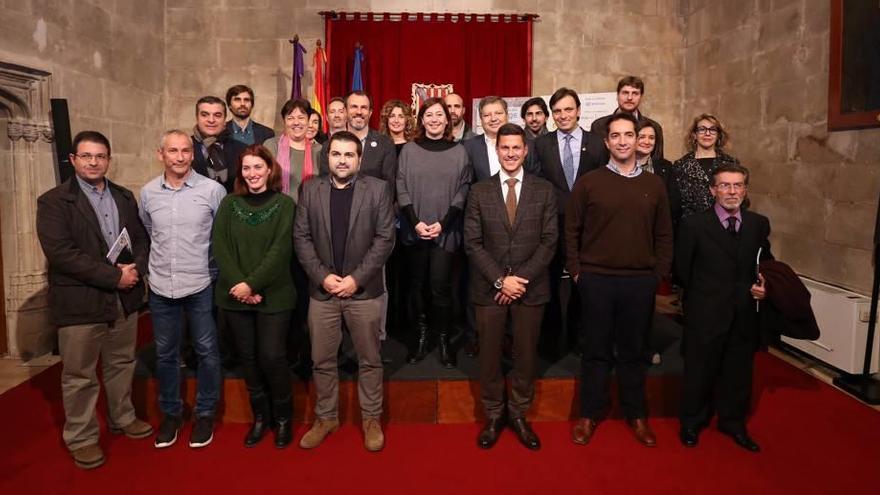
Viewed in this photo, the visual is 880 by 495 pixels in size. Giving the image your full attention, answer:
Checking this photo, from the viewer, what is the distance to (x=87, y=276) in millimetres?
2816

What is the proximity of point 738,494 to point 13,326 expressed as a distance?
5.23 meters

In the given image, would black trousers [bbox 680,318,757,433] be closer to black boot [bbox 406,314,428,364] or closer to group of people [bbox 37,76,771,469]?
group of people [bbox 37,76,771,469]

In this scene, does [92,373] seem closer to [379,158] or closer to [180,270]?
[180,270]

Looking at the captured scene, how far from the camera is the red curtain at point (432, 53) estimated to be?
22.1 feet

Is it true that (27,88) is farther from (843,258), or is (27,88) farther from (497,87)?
(843,258)

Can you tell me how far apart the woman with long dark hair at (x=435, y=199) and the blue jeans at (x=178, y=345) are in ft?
3.96

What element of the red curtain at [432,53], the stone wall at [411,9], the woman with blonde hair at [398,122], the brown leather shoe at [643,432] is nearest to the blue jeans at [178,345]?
the woman with blonde hair at [398,122]

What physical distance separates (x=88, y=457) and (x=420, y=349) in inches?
73.6

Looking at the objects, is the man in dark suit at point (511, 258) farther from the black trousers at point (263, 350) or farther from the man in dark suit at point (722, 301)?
the black trousers at point (263, 350)

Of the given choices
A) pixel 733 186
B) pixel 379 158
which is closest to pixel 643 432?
pixel 733 186

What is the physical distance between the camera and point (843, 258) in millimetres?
4523

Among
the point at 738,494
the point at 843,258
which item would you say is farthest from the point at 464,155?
the point at 843,258

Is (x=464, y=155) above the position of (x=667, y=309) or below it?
above

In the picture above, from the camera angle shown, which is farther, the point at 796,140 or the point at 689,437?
the point at 796,140
